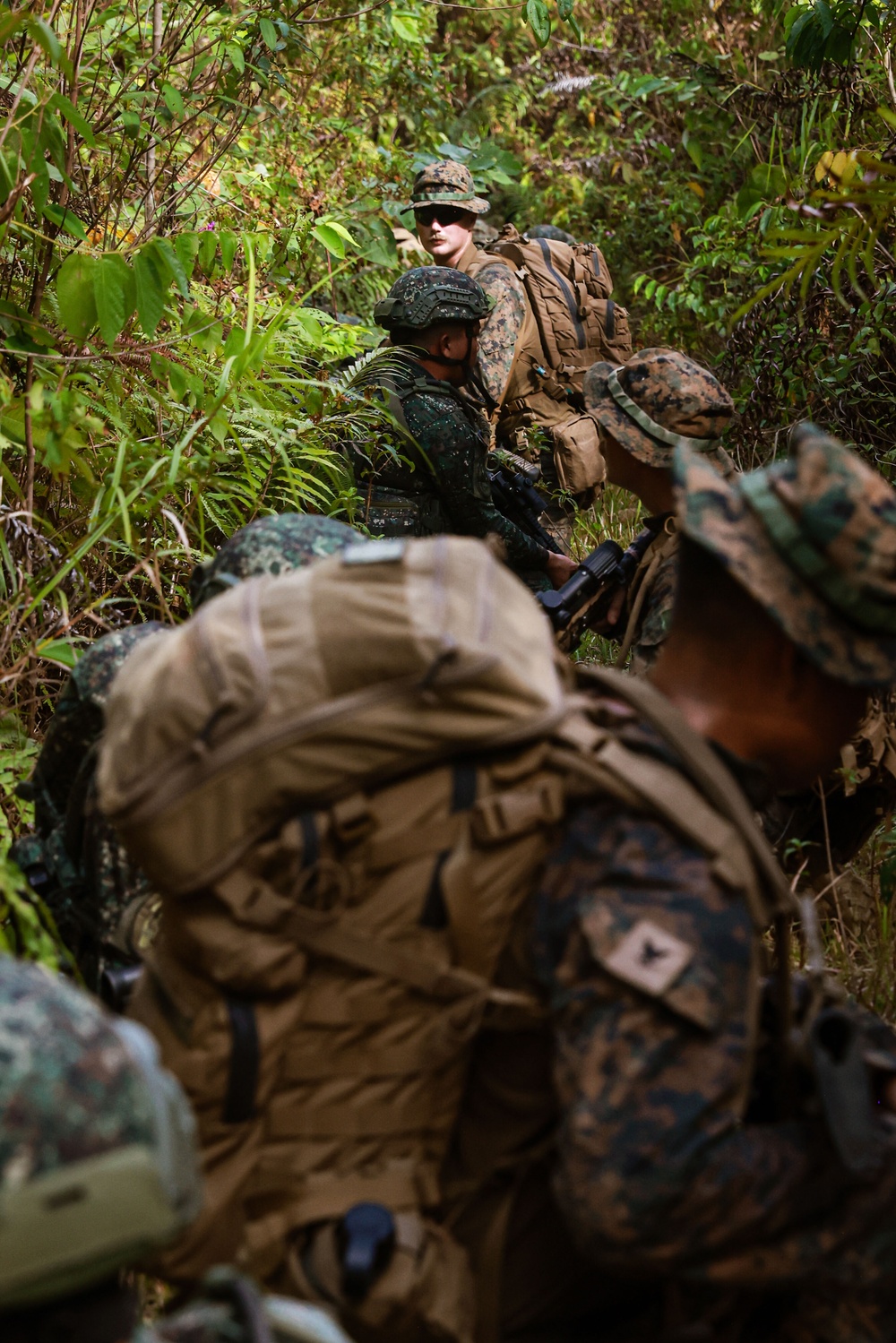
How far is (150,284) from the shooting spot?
309 cm

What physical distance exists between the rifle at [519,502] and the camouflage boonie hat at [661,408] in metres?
1.65

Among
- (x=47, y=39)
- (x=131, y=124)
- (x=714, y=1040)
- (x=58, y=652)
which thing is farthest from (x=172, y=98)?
(x=714, y=1040)

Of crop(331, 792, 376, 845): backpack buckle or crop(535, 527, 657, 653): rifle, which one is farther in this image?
crop(535, 527, 657, 653): rifle

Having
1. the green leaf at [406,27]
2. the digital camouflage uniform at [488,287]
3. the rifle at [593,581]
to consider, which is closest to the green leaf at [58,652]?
the rifle at [593,581]

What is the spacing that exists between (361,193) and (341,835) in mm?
6914

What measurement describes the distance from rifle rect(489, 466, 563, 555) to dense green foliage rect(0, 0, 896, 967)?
0.89 meters

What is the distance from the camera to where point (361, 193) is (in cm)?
776

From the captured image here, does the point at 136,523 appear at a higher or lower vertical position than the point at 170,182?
lower

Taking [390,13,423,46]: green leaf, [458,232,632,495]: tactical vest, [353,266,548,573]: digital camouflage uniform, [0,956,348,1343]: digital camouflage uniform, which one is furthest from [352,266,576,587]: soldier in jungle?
[0,956,348,1343]: digital camouflage uniform

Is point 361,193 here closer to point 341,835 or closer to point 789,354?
point 789,354

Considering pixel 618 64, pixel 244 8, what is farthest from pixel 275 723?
pixel 618 64

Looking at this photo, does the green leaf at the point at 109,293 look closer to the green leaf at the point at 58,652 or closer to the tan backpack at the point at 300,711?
the green leaf at the point at 58,652

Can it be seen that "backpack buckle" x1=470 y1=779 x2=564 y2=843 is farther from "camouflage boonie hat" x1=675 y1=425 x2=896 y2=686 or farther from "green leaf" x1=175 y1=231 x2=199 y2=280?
"green leaf" x1=175 y1=231 x2=199 y2=280

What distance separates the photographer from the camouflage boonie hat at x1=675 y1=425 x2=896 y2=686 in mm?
1629
